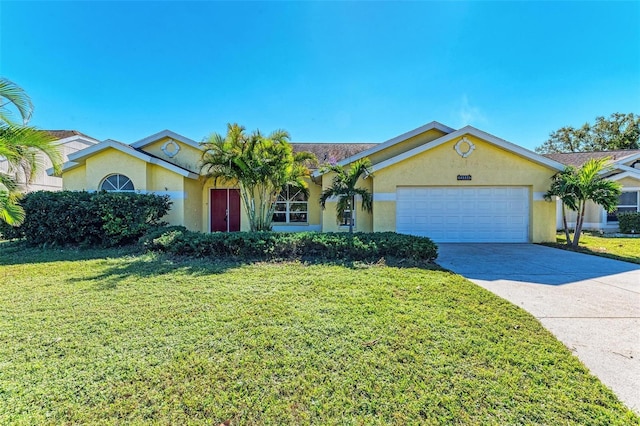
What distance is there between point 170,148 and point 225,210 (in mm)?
4022

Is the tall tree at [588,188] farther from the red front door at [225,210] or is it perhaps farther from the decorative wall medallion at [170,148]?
the decorative wall medallion at [170,148]

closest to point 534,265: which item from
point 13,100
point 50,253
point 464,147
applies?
point 464,147

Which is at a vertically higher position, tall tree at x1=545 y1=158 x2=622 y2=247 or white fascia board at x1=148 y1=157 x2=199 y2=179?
white fascia board at x1=148 y1=157 x2=199 y2=179

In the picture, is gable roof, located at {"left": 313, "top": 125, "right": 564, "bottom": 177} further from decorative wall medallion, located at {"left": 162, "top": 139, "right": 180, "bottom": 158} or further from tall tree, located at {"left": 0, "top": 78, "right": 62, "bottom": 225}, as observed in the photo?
tall tree, located at {"left": 0, "top": 78, "right": 62, "bottom": 225}

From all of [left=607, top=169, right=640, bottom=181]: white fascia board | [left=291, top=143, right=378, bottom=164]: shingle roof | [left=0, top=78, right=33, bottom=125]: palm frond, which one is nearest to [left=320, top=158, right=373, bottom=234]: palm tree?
[left=291, top=143, right=378, bottom=164]: shingle roof

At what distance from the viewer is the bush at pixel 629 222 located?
52.5 ft

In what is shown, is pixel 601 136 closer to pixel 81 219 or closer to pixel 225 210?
pixel 225 210

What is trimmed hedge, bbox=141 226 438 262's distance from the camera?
789 cm

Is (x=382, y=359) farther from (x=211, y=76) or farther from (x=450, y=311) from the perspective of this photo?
(x=211, y=76)

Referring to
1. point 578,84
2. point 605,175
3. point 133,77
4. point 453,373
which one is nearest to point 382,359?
point 453,373

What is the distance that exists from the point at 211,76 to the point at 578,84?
1813cm

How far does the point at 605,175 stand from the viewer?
60.6 feet

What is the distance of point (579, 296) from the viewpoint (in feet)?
17.7

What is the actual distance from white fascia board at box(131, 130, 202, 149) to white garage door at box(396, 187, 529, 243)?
397 inches
